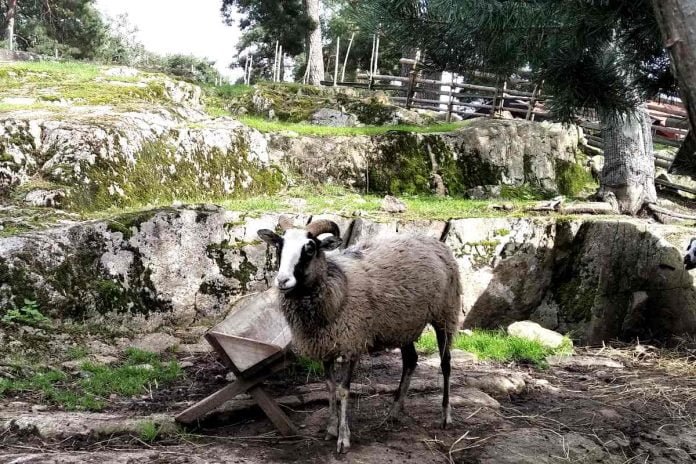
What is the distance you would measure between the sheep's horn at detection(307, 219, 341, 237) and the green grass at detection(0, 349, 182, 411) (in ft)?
6.67

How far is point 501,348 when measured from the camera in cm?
698

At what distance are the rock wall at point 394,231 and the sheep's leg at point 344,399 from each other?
2.35 meters

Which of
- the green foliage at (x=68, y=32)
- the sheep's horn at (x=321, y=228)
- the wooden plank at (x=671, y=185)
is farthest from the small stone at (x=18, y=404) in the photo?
the green foliage at (x=68, y=32)

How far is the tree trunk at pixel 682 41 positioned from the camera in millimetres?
2408

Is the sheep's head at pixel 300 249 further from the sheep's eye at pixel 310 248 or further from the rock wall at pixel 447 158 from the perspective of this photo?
the rock wall at pixel 447 158

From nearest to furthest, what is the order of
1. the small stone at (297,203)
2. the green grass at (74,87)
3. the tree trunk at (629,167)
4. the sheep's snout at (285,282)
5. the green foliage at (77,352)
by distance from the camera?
the sheep's snout at (285,282)
the green foliage at (77,352)
the small stone at (297,203)
the green grass at (74,87)
the tree trunk at (629,167)

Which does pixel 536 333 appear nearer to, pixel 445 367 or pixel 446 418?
pixel 445 367

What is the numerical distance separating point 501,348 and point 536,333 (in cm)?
89

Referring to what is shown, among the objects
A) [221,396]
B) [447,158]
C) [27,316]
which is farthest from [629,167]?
[27,316]

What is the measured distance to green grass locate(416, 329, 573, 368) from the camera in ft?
22.5

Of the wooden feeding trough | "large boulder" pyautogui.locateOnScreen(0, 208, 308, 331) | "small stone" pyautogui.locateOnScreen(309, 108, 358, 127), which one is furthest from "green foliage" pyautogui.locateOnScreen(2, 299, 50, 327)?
"small stone" pyautogui.locateOnScreen(309, 108, 358, 127)

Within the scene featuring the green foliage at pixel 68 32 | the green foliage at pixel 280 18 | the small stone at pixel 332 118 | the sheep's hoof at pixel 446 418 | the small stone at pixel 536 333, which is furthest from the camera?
the green foliage at pixel 68 32

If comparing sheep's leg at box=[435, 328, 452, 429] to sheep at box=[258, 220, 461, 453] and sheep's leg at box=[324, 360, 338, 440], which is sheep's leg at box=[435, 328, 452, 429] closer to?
sheep at box=[258, 220, 461, 453]

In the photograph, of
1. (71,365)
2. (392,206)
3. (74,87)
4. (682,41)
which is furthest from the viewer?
(74,87)
